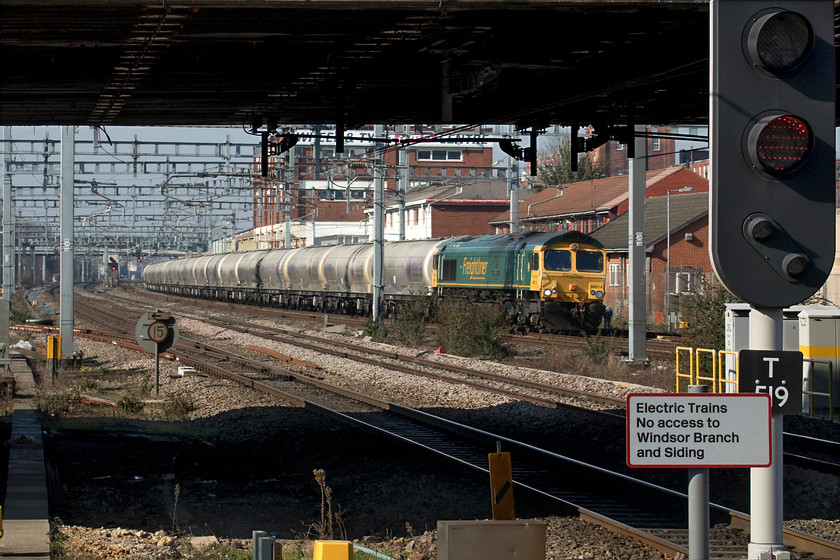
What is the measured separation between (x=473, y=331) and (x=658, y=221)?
2078cm

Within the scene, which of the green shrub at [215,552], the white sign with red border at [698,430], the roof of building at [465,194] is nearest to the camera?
the white sign with red border at [698,430]

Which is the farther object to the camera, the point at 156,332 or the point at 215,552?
the point at 156,332

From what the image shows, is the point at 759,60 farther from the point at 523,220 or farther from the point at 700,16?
the point at 523,220

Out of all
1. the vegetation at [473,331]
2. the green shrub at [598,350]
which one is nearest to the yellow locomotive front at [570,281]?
the vegetation at [473,331]

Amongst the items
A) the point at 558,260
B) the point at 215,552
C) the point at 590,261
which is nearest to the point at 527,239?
the point at 558,260

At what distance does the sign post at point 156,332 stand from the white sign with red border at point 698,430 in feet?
50.7

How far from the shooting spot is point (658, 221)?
45125 mm

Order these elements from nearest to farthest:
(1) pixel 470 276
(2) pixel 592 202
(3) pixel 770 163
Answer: (3) pixel 770 163, (1) pixel 470 276, (2) pixel 592 202

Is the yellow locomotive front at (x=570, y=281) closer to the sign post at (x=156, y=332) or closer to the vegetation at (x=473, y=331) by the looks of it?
the vegetation at (x=473, y=331)

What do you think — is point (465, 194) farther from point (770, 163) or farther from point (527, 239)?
point (770, 163)

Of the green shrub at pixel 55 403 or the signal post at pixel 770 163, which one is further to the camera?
the green shrub at pixel 55 403

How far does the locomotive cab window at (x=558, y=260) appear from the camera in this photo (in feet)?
98.9

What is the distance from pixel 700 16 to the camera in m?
9.66

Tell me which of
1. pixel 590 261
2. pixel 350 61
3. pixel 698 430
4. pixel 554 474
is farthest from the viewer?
pixel 590 261
